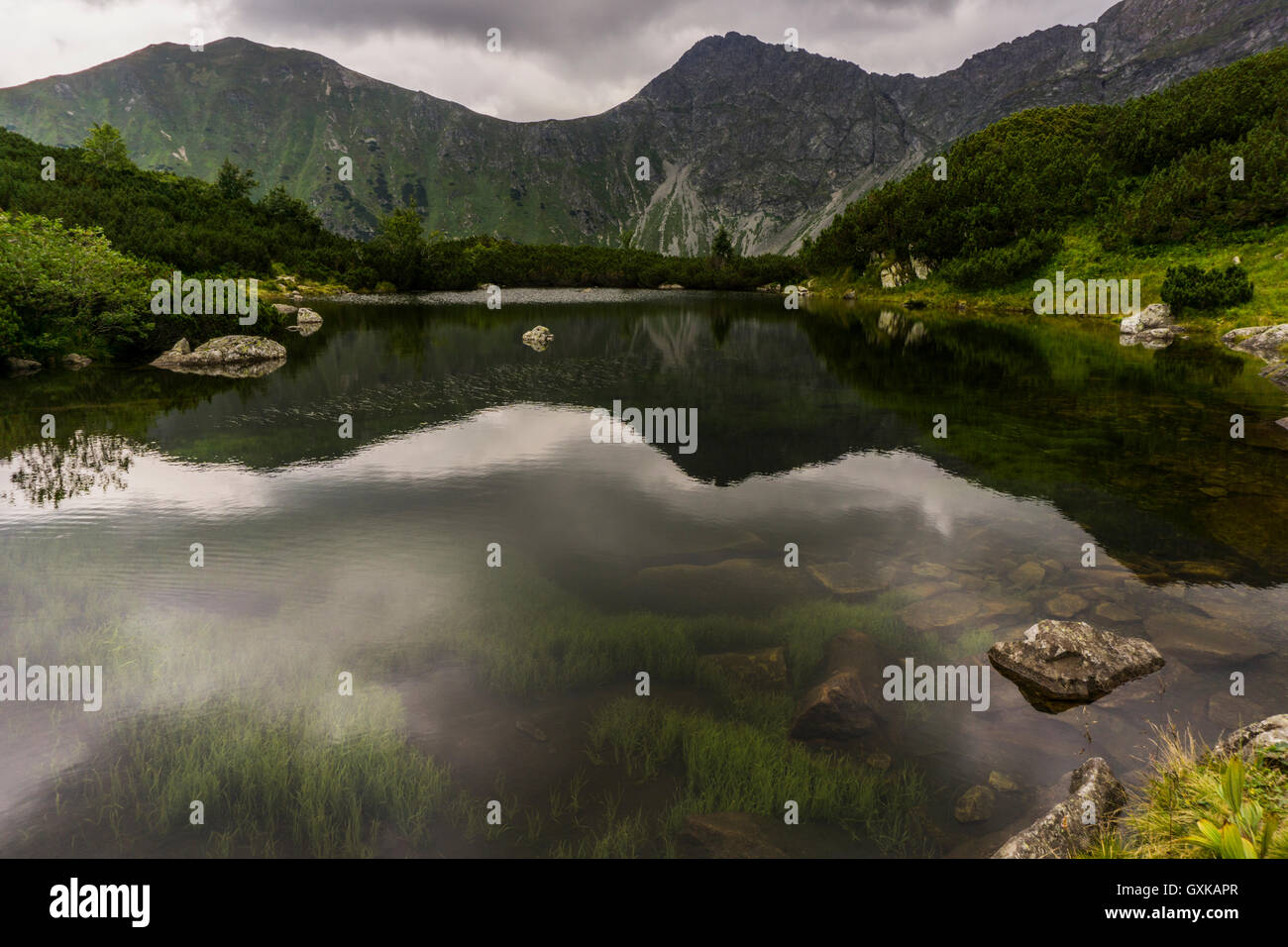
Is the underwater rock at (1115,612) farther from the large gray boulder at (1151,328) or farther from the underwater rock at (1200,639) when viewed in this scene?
the large gray boulder at (1151,328)

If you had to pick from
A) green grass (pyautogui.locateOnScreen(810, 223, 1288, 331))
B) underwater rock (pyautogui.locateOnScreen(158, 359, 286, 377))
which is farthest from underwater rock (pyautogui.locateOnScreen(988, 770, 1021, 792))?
green grass (pyautogui.locateOnScreen(810, 223, 1288, 331))

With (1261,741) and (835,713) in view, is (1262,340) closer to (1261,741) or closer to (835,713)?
(1261,741)

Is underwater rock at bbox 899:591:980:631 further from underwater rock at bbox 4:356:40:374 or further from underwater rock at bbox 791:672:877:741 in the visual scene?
underwater rock at bbox 4:356:40:374

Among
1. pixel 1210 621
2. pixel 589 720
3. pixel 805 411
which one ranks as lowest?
pixel 589 720

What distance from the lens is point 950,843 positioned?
8750 mm

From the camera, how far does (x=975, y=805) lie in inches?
370

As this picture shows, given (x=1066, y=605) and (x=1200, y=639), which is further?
(x=1066, y=605)

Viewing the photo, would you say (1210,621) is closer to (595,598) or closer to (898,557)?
(898,557)

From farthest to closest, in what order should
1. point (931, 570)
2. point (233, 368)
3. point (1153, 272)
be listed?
1. point (1153, 272)
2. point (233, 368)
3. point (931, 570)

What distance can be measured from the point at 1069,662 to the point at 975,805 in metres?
4.85

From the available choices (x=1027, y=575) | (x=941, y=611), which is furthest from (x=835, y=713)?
(x=1027, y=575)

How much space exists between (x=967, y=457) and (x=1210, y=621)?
46.0 feet

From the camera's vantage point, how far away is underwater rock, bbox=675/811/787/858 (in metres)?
8.59
